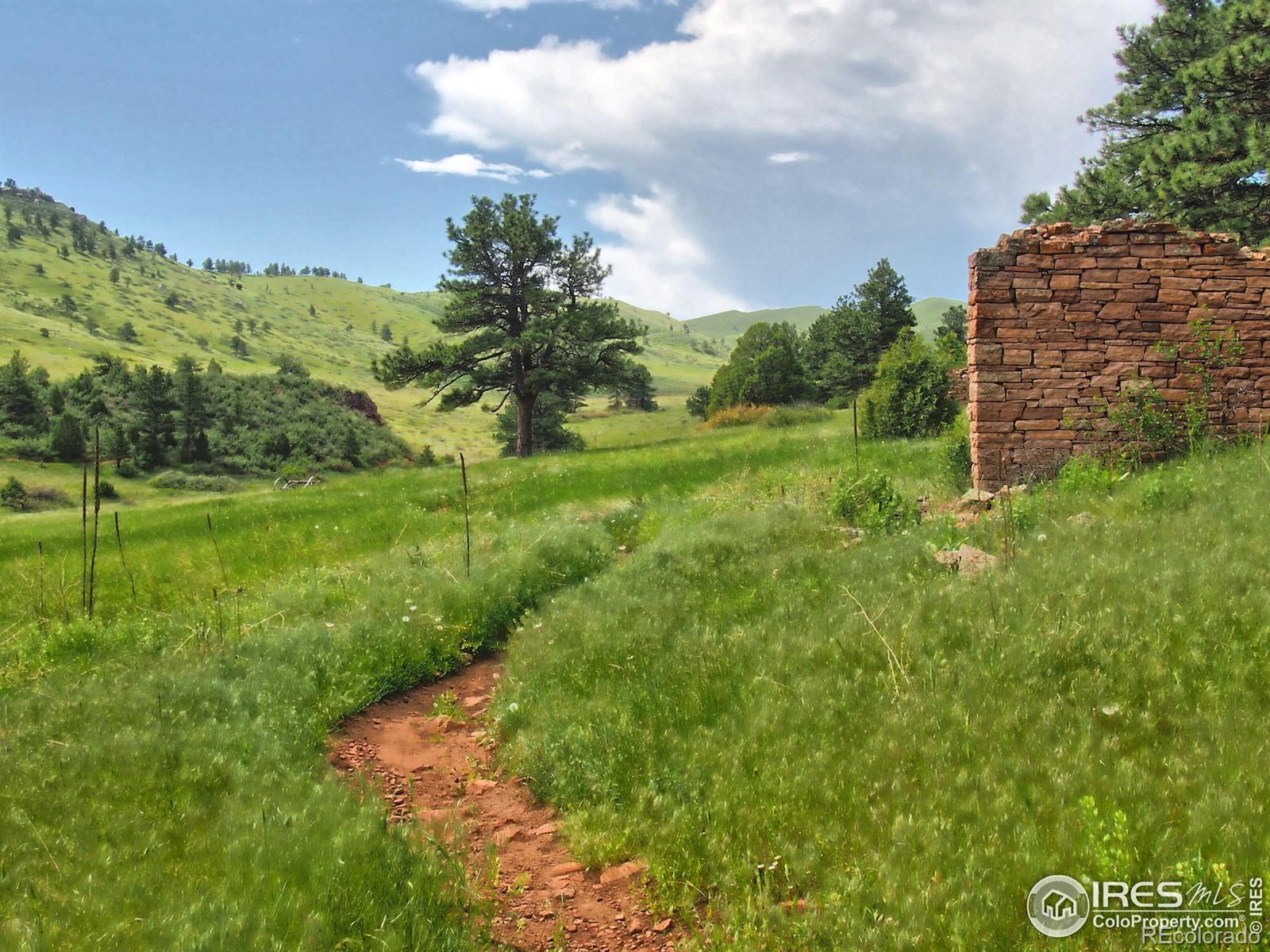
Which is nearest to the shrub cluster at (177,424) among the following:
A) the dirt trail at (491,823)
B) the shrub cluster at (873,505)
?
the shrub cluster at (873,505)

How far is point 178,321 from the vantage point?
11900 cm

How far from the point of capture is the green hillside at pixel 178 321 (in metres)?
85.2

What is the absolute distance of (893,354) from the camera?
20406 millimetres

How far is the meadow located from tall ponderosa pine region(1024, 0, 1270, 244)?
16.3 meters

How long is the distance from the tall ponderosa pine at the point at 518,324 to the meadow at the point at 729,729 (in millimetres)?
23009

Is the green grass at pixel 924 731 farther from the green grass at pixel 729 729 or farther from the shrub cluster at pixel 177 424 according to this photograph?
the shrub cluster at pixel 177 424

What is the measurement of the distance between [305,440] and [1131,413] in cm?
A: 6089

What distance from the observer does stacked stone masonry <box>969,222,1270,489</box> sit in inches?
373

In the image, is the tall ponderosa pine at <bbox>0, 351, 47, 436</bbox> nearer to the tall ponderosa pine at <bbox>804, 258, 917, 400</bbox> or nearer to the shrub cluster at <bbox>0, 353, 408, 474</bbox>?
the shrub cluster at <bbox>0, 353, 408, 474</bbox>

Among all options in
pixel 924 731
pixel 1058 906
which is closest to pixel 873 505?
pixel 924 731

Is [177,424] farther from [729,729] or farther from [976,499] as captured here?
[729,729]

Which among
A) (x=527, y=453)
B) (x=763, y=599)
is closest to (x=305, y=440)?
(x=527, y=453)

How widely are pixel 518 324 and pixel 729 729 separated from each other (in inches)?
1182

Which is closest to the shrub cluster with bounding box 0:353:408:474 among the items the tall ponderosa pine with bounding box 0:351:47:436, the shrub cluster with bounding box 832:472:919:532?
the tall ponderosa pine with bounding box 0:351:47:436
